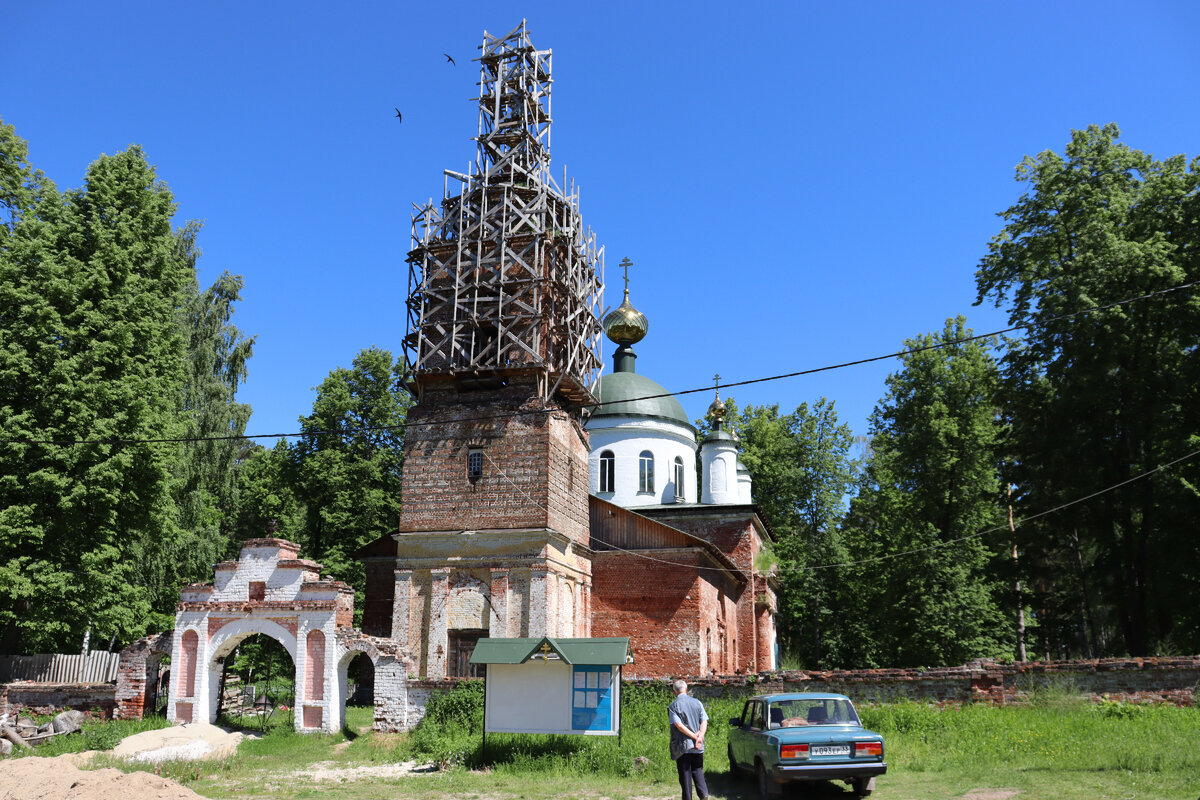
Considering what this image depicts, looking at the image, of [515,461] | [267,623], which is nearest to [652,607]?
[515,461]

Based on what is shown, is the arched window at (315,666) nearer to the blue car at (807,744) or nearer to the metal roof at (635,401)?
the blue car at (807,744)

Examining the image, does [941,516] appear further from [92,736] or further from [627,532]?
[92,736]

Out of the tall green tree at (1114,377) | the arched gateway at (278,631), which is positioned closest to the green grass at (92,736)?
the arched gateway at (278,631)

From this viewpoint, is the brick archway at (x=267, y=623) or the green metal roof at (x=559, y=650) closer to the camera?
the green metal roof at (x=559, y=650)

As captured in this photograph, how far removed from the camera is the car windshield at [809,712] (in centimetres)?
1234

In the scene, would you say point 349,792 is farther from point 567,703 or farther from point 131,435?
point 131,435

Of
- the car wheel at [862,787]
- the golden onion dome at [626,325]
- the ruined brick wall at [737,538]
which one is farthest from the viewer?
the golden onion dome at [626,325]

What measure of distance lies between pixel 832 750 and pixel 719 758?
4136 mm

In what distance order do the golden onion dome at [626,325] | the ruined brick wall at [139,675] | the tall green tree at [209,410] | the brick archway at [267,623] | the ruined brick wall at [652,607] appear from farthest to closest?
1. the golden onion dome at [626,325]
2. the tall green tree at [209,410]
3. the ruined brick wall at [652,607]
4. the ruined brick wall at [139,675]
5. the brick archway at [267,623]

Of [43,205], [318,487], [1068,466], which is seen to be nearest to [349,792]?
[43,205]

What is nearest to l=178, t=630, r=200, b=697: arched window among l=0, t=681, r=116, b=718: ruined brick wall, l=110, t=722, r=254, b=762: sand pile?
l=0, t=681, r=116, b=718: ruined brick wall

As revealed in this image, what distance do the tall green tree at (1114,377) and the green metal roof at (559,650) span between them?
49.7 ft

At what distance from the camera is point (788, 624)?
4525cm

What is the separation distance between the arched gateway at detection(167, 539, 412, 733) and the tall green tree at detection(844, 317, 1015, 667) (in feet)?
66.6
